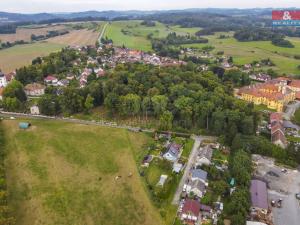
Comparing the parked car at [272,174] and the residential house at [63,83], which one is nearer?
the parked car at [272,174]

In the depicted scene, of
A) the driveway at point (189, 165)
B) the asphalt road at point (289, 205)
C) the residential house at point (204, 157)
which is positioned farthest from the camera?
the residential house at point (204, 157)

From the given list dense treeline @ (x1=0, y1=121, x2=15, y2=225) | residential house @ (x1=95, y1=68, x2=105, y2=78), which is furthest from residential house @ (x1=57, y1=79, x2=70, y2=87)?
dense treeline @ (x1=0, y1=121, x2=15, y2=225)

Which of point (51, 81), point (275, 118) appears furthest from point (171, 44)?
point (275, 118)

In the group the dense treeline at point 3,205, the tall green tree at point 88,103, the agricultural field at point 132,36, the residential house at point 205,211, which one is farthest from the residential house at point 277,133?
the agricultural field at point 132,36

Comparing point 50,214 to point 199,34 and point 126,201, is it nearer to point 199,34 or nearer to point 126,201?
point 126,201

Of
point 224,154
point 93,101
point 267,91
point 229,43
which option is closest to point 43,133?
point 93,101

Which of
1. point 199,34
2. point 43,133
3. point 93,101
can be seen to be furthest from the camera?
point 199,34

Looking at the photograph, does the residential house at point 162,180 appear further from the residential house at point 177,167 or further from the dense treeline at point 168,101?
the dense treeline at point 168,101
